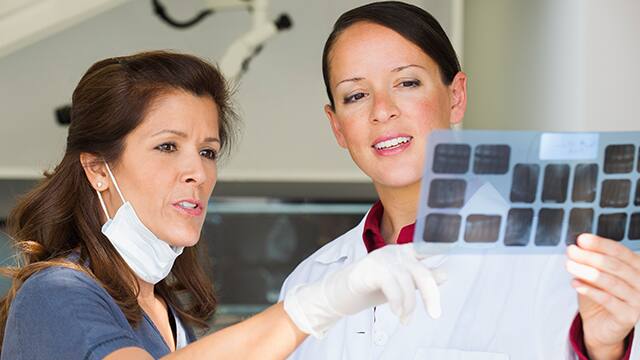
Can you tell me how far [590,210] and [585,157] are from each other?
84 millimetres

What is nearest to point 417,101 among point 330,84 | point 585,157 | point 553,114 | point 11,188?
point 330,84

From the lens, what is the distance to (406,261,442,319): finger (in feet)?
4.66

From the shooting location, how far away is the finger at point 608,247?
1.45m

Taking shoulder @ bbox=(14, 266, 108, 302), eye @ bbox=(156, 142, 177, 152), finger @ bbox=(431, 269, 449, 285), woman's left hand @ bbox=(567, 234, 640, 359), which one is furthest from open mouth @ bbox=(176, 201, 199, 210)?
woman's left hand @ bbox=(567, 234, 640, 359)

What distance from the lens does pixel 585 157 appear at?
1430 millimetres

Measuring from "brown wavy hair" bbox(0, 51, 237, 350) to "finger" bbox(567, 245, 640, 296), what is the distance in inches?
34.4

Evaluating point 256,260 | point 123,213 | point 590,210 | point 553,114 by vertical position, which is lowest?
point 256,260

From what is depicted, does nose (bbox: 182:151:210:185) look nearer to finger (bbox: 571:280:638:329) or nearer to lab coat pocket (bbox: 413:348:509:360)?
lab coat pocket (bbox: 413:348:509:360)

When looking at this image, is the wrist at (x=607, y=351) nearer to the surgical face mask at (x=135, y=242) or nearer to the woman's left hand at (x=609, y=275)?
the woman's left hand at (x=609, y=275)

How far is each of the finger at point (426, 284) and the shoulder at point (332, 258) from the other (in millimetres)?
675

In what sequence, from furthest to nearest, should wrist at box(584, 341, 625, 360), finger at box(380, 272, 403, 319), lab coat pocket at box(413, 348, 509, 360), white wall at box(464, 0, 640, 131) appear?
white wall at box(464, 0, 640, 131) < lab coat pocket at box(413, 348, 509, 360) < wrist at box(584, 341, 625, 360) < finger at box(380, 272, 403, 319)

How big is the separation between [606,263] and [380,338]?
1.97ft

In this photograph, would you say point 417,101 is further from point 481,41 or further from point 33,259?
point 481,41

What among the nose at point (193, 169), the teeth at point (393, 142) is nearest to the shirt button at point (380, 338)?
the teeth at point (393, 142)
